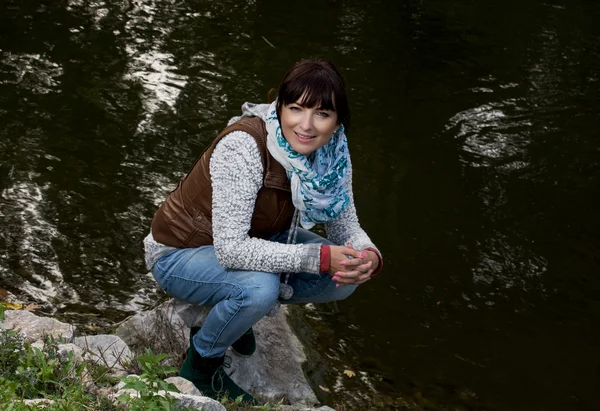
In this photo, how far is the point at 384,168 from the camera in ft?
22.2

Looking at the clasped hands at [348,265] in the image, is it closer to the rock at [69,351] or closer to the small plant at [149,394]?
the small plant at [149,394]

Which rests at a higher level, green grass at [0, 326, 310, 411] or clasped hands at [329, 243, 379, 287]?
clasped hands at [329, 243, 379, 287]

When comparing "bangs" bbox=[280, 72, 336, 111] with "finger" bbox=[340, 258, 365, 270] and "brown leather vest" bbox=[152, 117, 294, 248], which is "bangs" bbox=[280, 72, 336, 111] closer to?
"brown leather vest" bbox=[152, 117, 294, 248]

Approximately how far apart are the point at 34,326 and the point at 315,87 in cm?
156

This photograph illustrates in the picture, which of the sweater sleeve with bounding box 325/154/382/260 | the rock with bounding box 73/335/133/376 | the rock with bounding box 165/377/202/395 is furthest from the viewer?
the sweater sleeve with bounding box 325/154/382/260

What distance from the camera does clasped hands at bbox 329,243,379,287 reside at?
129 inches

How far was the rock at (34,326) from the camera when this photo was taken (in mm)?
3303

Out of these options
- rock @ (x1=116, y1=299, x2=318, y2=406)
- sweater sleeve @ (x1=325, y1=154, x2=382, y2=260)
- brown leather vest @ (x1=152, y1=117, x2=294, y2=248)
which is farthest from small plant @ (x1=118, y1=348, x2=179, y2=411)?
sweater sleeve @ (x1=325, y1=154, x2=382, y2=260)

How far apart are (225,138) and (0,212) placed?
109 inches

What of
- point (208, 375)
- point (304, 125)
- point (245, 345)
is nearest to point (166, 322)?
point (245, 345)

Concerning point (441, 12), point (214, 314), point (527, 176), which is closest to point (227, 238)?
point (214, 314)

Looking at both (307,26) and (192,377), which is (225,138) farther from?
(307,26)

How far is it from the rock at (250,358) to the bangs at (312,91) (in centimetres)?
124

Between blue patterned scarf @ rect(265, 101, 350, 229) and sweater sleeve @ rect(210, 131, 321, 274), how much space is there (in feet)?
0.35
